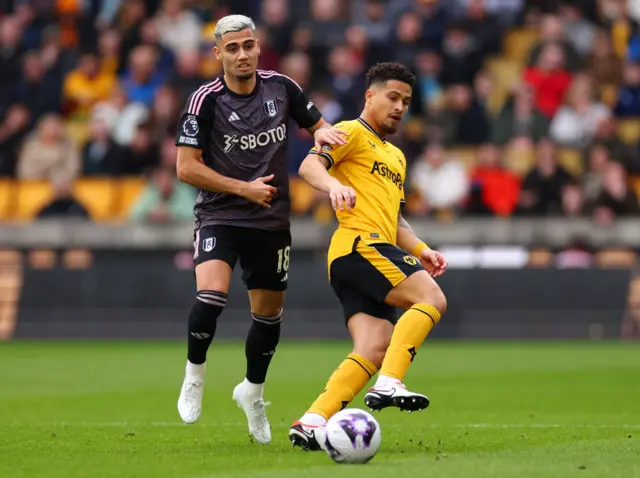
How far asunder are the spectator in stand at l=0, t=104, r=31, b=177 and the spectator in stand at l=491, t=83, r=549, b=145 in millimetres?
6912

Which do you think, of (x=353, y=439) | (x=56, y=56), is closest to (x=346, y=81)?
(x=56, y=56)

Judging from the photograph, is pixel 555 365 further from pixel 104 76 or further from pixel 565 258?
pixel 104 76

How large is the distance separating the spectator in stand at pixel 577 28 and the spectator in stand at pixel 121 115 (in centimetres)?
670

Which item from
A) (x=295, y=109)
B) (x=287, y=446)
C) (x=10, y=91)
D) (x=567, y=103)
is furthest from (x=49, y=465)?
(x=10, y=91)

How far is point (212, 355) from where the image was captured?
1603 cm

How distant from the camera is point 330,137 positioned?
7.56m

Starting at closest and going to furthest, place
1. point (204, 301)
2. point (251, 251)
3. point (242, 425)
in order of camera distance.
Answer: point (204, 301)
point (251, 251)
point (242, 425)

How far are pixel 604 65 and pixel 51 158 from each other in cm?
840

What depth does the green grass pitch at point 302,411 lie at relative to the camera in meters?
6.67

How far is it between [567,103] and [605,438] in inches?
501

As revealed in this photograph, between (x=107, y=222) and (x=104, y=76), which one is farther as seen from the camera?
(x=104, y=76)

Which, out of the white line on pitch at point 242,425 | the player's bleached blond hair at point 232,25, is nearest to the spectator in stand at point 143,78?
the white line on pitch at point 242,425

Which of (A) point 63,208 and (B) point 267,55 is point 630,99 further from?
(A) point 63,208

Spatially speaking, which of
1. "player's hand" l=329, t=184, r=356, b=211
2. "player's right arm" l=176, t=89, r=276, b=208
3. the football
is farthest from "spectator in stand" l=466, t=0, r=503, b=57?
the football
